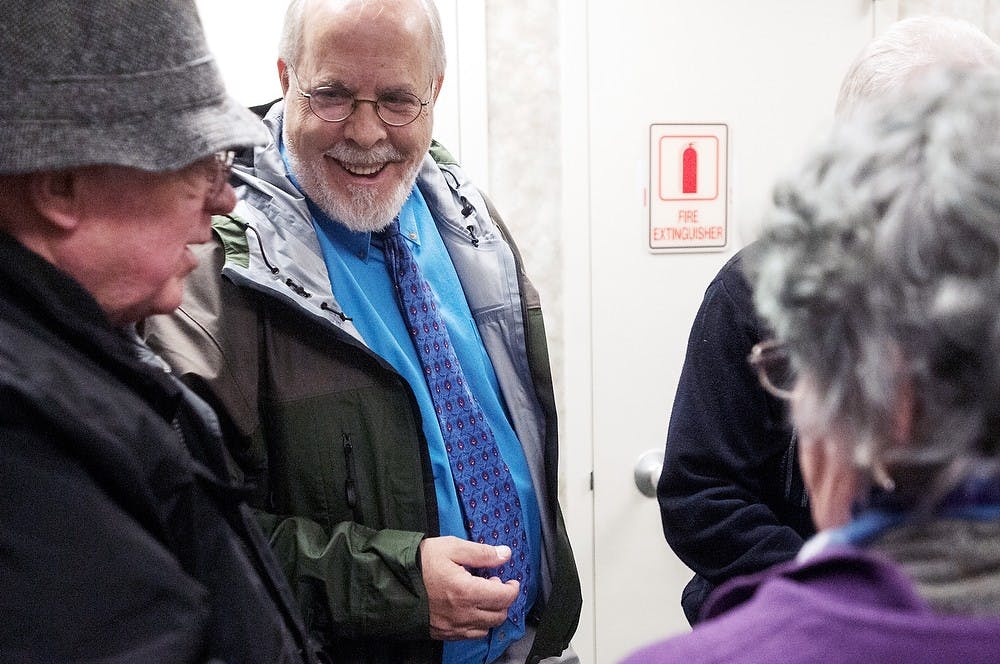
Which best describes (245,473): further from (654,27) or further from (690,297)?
(654,27)

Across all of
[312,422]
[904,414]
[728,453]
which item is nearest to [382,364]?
[312,422]

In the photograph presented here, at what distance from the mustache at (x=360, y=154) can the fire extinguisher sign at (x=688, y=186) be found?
A: 38.5 inches

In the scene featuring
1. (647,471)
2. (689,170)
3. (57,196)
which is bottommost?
(647,471)

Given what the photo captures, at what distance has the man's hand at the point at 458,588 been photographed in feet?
4.42

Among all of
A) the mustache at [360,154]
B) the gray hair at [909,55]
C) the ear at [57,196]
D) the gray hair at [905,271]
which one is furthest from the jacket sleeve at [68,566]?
the gray hair at [909,55]

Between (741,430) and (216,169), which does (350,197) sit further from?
(741,430)

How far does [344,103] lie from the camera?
151 centimetres

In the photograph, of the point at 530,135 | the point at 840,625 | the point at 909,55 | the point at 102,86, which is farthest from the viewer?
the point at 530,135

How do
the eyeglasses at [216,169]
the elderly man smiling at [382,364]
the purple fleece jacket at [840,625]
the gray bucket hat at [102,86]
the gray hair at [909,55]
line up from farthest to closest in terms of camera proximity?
the elderly man smiling at [382,364], the gray hair at [909,55], the eyeglasses at [216,169], the gray bucket hat at [102,86], the purple fleece jacket at [840,625]

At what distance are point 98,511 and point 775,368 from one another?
1.83 feet

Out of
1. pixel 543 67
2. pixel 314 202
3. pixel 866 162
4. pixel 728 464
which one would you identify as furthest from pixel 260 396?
pixel 543 67

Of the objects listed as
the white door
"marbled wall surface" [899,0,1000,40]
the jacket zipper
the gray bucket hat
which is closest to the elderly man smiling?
the jacket zipper

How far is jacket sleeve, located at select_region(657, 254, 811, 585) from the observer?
1.26 meters

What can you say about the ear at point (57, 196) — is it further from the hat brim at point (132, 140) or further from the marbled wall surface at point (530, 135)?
the marbled wall surface at point (530, 135)
